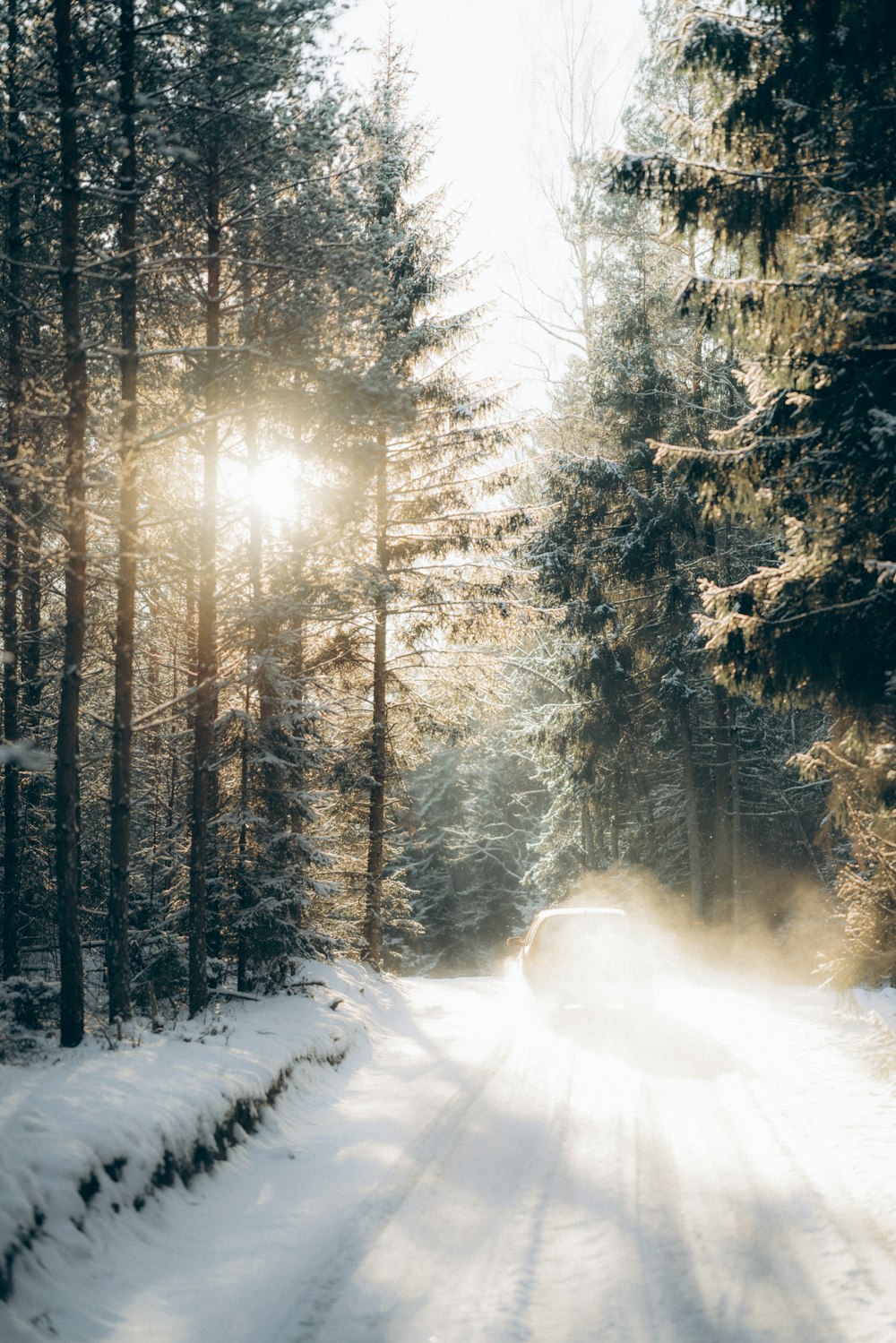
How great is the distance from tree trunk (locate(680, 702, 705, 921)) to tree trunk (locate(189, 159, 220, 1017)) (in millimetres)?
14193

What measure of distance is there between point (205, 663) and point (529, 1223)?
7.43m

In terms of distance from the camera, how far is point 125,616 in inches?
383

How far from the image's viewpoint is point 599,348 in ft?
77.6

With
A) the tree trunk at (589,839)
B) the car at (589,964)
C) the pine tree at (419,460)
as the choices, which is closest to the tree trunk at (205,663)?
the car at (589,964)

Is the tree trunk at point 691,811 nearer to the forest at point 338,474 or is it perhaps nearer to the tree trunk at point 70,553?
the forest at point 338,474

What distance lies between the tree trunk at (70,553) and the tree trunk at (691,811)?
16.6 metres

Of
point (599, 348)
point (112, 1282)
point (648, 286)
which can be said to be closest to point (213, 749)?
point (112, 1282)

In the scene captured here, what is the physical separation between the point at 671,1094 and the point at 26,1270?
557cm

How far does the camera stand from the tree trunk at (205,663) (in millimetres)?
10852

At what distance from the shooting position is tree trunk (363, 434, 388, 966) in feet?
54.5

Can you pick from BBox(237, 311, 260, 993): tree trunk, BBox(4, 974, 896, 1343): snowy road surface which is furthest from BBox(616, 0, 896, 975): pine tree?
BBox(237, 311, 260, 993): tree trunk

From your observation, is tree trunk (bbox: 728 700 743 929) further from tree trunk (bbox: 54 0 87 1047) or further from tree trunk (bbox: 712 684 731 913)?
tree trunk (bbox: 54 0 87 1047)

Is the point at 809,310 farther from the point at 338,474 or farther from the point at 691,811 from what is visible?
the point at 691,811

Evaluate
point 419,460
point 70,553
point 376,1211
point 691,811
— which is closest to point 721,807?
point 691,811
